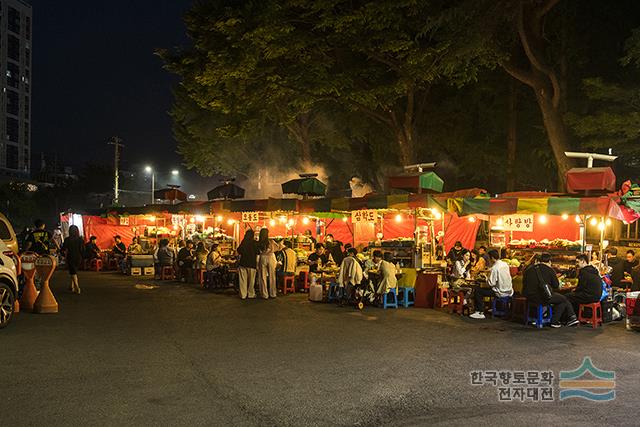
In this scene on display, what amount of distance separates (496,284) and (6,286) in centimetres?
974

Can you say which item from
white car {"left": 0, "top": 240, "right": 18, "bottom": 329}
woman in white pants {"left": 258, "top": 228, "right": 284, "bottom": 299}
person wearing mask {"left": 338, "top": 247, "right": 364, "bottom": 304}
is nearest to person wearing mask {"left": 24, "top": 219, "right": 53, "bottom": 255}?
white car {"left": 0, "top": 240, "right": 18, "bottom": 329}

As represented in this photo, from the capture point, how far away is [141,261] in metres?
22.6

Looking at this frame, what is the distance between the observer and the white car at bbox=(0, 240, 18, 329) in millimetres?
10109

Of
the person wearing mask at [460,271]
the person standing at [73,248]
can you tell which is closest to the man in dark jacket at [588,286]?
the person wearing mask at [460,271]

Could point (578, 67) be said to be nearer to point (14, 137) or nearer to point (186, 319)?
point (186, 319)

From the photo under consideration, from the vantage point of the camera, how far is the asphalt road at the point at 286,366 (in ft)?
18.7

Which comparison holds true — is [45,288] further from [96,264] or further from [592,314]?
[96,264]

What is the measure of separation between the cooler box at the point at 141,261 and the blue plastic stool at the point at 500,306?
49.2ft

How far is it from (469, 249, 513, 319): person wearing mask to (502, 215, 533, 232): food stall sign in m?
6.52

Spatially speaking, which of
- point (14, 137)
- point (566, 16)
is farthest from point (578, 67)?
point (14, 137)

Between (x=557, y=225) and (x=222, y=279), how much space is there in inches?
458

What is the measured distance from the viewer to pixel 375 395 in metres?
6.37

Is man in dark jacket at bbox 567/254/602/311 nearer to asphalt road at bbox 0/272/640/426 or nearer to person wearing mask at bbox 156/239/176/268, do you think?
asphalt road at bbox 0/272/640/426

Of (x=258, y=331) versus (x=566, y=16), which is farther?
(x=566, y=16)
